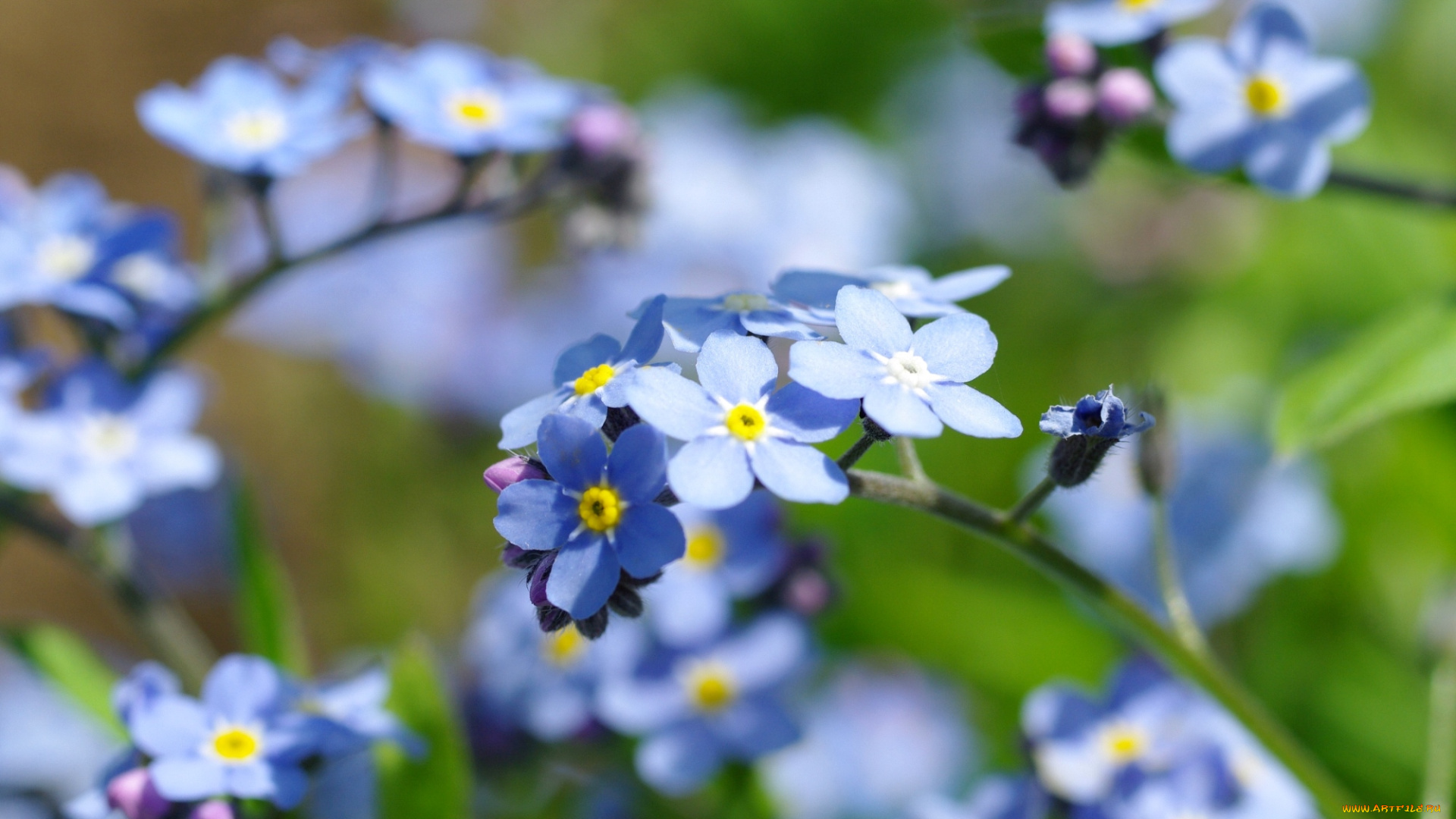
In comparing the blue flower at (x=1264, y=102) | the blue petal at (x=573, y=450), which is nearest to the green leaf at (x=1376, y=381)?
the blue flower at (x=1264, y=102)

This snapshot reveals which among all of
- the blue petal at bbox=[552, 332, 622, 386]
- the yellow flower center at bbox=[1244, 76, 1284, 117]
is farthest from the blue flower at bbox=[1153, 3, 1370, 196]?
the blue petal at bbox=[552, 332, 622, 386]

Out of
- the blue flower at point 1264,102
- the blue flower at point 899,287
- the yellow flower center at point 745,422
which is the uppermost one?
the blue flower at point 1264,102

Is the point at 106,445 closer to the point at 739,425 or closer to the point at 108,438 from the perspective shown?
the point at 108,438

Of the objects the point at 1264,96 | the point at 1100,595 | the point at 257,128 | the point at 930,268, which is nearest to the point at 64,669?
the point at 257,128

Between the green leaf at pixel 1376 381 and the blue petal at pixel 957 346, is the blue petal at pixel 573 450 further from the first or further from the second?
the green leaf at pixel 1376 381

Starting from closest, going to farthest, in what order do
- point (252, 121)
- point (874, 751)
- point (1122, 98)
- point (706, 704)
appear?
point (1122, 98), point (706, 704), point (252, 121), point (874, 751)

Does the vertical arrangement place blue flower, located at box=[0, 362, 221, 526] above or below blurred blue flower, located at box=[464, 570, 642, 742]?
above

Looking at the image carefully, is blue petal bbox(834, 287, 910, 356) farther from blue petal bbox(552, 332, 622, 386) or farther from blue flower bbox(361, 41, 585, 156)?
blue flower bbox(361, 41, 585, 156)
